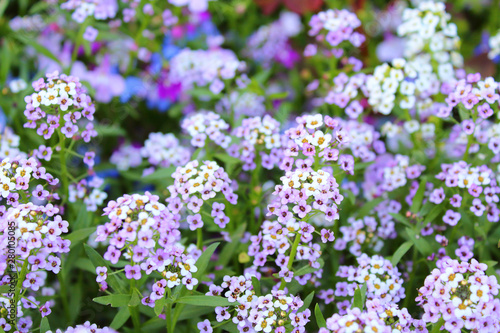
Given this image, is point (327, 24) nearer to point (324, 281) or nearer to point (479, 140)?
point (479, 140)

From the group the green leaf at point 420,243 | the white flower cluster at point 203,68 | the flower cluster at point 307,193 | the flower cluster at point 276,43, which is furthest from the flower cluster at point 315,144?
the flower cluster at point 276,43

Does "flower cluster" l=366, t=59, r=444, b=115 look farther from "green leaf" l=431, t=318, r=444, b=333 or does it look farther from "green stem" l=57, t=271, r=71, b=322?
"green stem" l=57, t=271, r=71, b=322

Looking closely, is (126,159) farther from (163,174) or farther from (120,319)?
(120,319)

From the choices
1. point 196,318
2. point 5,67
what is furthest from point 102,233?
point 5,67

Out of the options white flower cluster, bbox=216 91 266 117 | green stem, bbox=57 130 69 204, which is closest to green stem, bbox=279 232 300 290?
green stem, bbox=57 130 69 204

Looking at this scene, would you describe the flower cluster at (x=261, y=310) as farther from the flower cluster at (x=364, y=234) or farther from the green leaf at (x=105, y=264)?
the flower cluster at (x=364, y=234)

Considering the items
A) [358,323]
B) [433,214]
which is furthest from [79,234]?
[433,214]

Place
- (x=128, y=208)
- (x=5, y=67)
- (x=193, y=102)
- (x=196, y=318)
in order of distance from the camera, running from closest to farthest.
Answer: (x=128, y=208) → (x=196, y=318) → (x=5, y=67) → (x=193, y=102)
